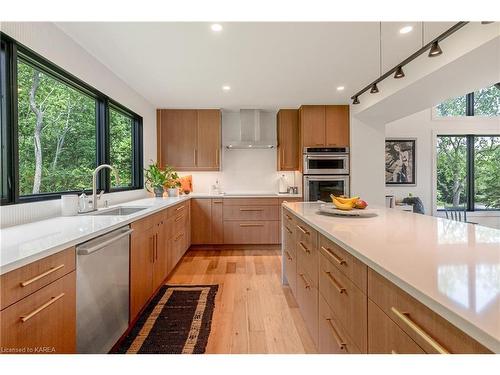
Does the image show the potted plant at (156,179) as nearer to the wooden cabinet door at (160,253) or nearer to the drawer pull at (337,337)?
the wooden cabinet door at (160,253)

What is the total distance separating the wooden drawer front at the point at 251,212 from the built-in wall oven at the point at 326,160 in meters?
0.89

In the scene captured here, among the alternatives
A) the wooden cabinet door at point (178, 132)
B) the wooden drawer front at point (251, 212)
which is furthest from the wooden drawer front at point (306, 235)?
the wooden cabinet door at point (178, 132)

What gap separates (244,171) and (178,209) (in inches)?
74.0

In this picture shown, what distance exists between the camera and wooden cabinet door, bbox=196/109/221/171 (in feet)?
15.5

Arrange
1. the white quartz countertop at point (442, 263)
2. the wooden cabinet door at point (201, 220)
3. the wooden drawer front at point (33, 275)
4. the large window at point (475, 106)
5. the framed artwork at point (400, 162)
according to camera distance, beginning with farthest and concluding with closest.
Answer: the large window at point (475, 106) → the framed artwork at point (400, 162) → the wooden cabinet door at point (201, 220) → the wooden drawer front at point (33, 275) → the white quartz countertop at point (442, 263)

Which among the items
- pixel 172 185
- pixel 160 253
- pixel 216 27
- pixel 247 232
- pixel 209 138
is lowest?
pixel 247 232

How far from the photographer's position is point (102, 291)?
1.59 metres

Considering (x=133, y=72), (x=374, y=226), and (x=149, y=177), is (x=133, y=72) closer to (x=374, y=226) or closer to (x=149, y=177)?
(x=149, y=177)

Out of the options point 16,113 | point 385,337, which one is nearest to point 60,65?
point 16,113

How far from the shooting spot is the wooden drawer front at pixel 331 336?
3.84 feet

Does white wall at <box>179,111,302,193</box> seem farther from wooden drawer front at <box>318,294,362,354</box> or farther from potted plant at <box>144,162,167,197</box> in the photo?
wooden drawer front at <box>318,294,362,354</box>

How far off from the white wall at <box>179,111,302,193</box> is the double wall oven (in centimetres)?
57

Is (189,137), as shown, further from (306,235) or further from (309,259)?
(309,259)

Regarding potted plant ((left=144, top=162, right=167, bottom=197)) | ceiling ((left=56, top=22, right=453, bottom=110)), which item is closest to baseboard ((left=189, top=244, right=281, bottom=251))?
potted plant ((left=144, top=162, right=167, bottom=197))
